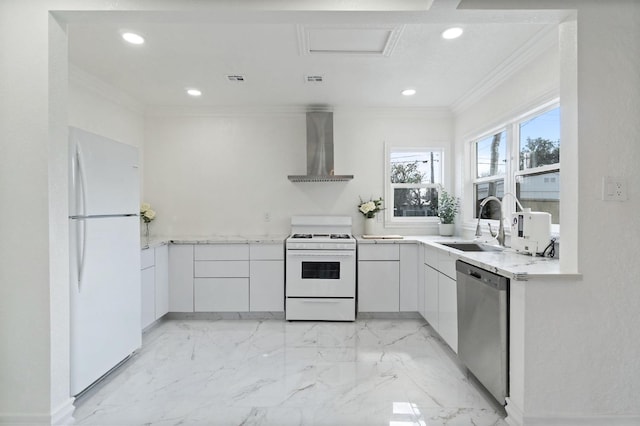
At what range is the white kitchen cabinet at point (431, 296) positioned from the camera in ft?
9.83

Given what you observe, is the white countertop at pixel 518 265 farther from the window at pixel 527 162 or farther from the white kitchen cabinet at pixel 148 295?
the white kitchen cabinet at pixel 148 295

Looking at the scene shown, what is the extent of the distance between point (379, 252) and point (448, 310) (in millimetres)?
1038

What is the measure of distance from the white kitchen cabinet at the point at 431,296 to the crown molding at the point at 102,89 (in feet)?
12.2

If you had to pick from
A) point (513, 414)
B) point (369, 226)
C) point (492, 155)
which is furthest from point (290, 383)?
point (492, 155)

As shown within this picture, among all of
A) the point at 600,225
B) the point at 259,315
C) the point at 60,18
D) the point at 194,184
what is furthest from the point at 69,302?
the point at 600,225

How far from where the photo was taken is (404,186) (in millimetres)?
4172

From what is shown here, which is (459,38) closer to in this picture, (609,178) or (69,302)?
(609,178)

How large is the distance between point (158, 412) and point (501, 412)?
81.1 inches

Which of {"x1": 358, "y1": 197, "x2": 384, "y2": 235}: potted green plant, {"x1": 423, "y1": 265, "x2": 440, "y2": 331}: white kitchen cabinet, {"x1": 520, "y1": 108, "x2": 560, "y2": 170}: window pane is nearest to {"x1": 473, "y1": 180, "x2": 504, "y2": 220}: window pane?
{"x1": 520, "y1": 108, "x2": 560, "y2": 170}: window pane

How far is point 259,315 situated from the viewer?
3.62 metres

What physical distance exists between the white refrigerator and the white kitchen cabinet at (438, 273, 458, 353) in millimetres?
2518

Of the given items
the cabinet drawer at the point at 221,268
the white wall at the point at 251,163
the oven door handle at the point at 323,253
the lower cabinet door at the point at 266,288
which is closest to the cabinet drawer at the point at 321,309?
the lower cabinet door at the point at 266,288

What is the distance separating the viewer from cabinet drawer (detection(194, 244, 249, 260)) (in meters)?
3.56

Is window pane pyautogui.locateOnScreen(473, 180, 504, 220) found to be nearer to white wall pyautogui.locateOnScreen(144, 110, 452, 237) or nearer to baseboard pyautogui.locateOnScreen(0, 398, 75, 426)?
white wall pyautogui.locateOnScreen(144, 110, 452, 237)
